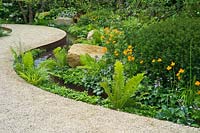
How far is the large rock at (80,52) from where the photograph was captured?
6223 mm

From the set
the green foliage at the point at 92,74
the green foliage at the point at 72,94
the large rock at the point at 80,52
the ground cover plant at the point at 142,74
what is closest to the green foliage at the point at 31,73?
the ground cover plant at the point at 142,74

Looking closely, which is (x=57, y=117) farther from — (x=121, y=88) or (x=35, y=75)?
(x=35, y=75)

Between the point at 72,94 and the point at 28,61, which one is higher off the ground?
the point at 28,61

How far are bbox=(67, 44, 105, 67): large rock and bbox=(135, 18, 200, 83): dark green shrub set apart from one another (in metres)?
1.15

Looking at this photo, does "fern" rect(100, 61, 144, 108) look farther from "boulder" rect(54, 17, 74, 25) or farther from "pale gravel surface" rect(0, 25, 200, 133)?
"boulder" rect(54, 17, 74, 25)

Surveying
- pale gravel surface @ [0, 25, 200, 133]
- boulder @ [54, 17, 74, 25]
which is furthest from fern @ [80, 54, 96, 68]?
boulder @ [54, 17, 74, 25]

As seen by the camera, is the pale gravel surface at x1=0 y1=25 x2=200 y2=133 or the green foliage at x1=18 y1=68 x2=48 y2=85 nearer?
the pale gravel surface at x1=0 y1=25 x2=200 y2=133

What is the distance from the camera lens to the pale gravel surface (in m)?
3.70

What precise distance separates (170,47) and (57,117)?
182 centimetres

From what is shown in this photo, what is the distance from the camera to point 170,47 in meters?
4.91

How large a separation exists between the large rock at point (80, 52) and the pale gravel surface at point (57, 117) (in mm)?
1177

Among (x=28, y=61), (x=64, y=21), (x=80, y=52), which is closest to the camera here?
(x=28, y=61)

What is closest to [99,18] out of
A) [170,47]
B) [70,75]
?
[70,75]

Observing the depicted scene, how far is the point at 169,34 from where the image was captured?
5.05m
